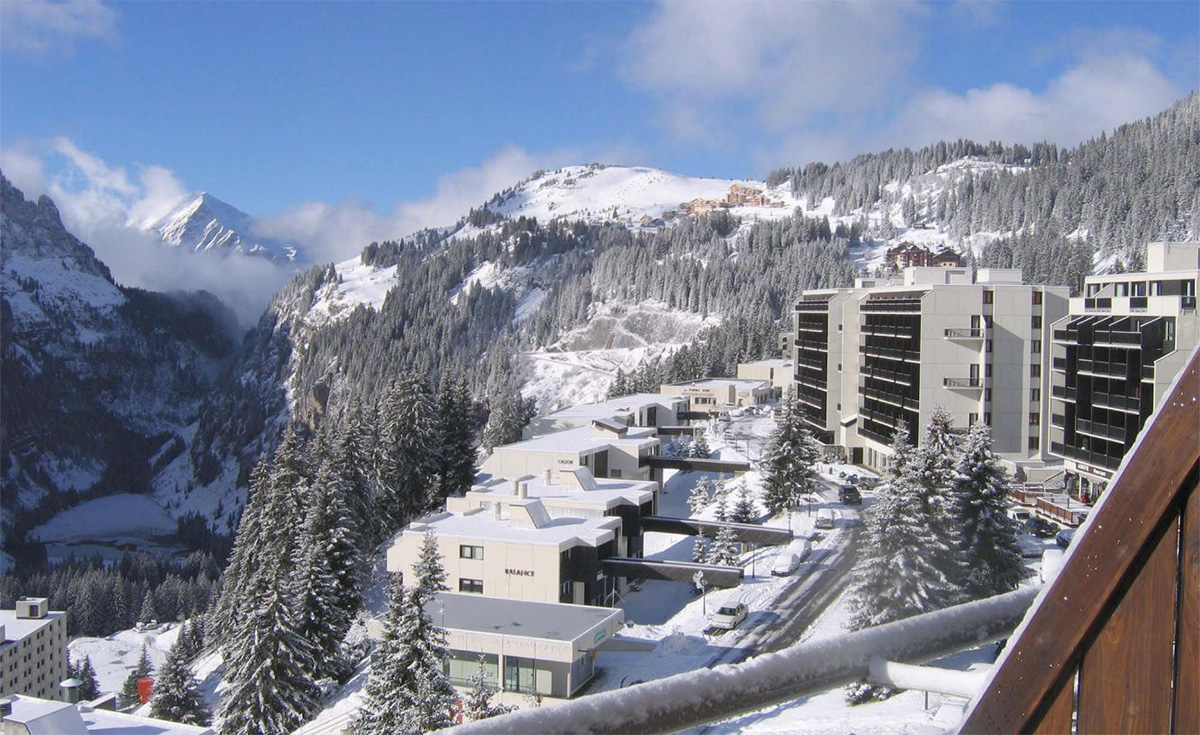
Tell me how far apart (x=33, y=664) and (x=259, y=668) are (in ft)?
88.4

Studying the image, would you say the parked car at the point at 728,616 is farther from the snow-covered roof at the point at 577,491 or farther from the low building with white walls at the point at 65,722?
the low building with white walls at the point at 65,722

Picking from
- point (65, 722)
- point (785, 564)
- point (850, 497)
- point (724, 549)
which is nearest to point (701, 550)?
point (724, 549)

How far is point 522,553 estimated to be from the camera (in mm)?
25875

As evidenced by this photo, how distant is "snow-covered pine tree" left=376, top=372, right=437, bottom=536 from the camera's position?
41.6 metres

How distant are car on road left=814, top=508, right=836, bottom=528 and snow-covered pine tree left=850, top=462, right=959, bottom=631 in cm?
1115

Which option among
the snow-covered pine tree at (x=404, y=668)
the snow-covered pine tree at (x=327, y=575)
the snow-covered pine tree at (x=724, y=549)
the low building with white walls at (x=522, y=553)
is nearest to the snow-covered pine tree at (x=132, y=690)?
the snow-covered pine tree at (x=327, y=575)

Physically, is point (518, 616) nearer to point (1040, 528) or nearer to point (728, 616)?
point (728, 616)

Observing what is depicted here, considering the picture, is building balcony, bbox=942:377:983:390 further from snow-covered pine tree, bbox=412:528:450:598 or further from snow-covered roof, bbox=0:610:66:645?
snow-covered roof, bbox=0:610:66:645

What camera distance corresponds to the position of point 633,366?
120 metres

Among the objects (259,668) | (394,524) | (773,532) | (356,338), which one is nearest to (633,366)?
(356,338)

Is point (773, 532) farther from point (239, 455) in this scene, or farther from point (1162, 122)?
point (1162, 122)

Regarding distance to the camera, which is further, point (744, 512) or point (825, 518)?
point (744, 512)

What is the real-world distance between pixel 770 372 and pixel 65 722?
61659 mm

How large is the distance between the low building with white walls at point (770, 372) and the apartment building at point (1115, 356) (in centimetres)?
3641
